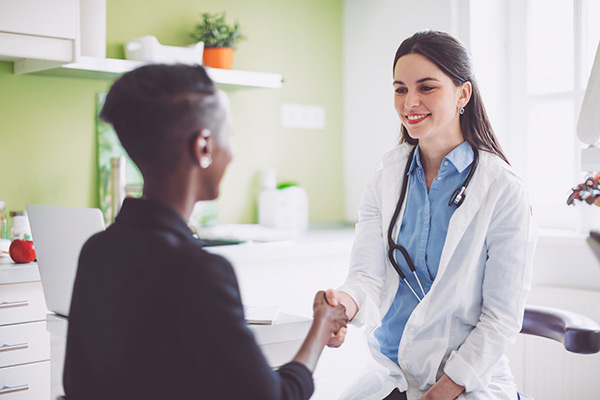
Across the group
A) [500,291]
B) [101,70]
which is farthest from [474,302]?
[101,70]

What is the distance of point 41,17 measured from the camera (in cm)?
229

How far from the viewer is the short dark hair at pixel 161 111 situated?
82cm

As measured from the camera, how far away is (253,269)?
263 cm

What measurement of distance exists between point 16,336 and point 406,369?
4.41 feet

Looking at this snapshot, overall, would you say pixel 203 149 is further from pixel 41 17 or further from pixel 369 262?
pixel 41 17

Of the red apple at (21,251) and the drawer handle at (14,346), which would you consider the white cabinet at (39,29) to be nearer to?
the red apple at (21,251)

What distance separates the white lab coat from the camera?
144 centimetres

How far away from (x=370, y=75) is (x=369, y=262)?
2002mm

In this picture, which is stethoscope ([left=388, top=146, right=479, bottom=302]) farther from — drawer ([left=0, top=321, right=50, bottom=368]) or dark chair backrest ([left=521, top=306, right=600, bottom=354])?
drawer ([left=0, top=321, right=50, bottom=368])

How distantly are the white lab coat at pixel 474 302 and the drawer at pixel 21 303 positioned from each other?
1.18 meters

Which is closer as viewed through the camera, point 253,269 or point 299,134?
point 253,269

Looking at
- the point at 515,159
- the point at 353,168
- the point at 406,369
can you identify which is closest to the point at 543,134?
the point at 515,159

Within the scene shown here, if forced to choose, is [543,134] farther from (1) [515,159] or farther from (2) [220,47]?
(2) [220,47]

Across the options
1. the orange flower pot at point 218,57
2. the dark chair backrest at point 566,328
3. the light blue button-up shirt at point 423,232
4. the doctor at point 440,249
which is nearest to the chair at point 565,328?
the dark chair backrest at point 566,328
